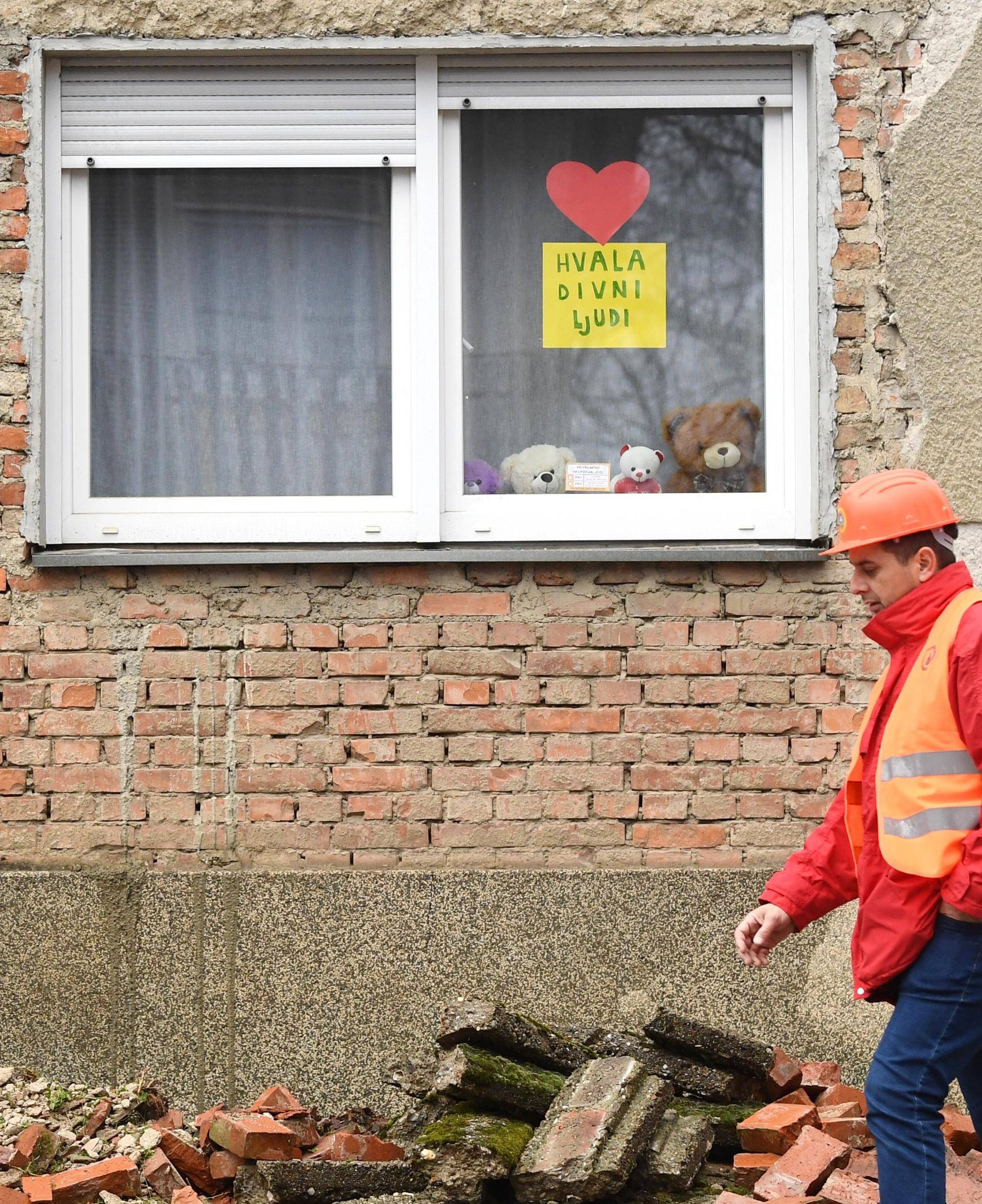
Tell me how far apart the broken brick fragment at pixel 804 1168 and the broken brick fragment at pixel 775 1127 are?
0.31ft

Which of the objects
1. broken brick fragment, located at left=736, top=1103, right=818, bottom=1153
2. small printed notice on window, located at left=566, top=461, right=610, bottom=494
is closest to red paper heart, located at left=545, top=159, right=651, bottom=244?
small printed notice on window, located at left=566, top=461, right=610, bottom=494

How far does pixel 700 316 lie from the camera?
4754 mm

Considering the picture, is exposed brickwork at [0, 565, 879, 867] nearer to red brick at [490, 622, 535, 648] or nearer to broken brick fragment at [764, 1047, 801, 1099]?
red brick at [490, 622, 535, 648]

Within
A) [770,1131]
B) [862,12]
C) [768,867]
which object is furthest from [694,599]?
[862,12]

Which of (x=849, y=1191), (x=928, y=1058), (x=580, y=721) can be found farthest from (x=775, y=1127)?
(x=580, y=721)

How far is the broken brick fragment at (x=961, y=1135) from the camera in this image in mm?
3697

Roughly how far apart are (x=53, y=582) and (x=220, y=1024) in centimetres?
169

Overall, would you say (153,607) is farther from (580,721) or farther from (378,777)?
(580,721)

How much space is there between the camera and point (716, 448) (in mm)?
4715

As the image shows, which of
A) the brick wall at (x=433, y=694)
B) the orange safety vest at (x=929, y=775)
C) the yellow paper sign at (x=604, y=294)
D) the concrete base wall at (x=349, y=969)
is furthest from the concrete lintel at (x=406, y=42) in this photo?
the concrete base wall at (x=349, y=969)

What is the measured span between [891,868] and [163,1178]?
2377 millimetres

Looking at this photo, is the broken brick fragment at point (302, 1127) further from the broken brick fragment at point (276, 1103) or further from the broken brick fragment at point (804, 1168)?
the broken brick fragment at point (804, 1168)

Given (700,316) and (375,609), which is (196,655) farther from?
(700,316)

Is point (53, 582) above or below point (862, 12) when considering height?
below
